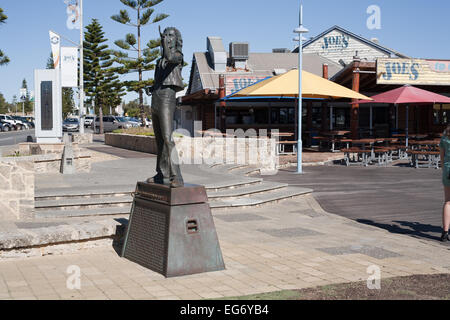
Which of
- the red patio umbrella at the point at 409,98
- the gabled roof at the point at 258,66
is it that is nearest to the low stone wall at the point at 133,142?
the gabled roof at the point at 258,66

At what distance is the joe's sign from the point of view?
2164cm

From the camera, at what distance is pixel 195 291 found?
477 centimetres

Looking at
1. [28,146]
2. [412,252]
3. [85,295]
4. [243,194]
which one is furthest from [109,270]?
[28,146]

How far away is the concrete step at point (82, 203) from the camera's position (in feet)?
28.7

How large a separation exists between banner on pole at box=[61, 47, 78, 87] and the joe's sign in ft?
52.8

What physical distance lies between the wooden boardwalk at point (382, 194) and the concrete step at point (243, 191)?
105 cm

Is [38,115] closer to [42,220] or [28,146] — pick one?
[28,146]

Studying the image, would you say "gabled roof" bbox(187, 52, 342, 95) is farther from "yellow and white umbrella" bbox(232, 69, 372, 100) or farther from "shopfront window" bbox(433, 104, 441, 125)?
"yellow and white umbrella" bbox(232, 69, 372, 100)

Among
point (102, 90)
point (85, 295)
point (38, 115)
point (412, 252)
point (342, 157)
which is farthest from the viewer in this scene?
point (102, 90)

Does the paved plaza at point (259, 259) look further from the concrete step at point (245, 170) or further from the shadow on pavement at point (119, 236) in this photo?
the concrete step at point (245, 170)

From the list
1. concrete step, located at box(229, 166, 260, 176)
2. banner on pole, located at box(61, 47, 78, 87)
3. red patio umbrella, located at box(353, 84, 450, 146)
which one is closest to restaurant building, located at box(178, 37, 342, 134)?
red patio umbrella, located at box(353, 84, 450, 146)

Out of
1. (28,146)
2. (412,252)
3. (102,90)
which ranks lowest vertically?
(412,252)

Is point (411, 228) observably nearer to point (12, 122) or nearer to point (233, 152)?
point (233, 152)

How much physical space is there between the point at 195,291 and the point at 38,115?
1504 cm
